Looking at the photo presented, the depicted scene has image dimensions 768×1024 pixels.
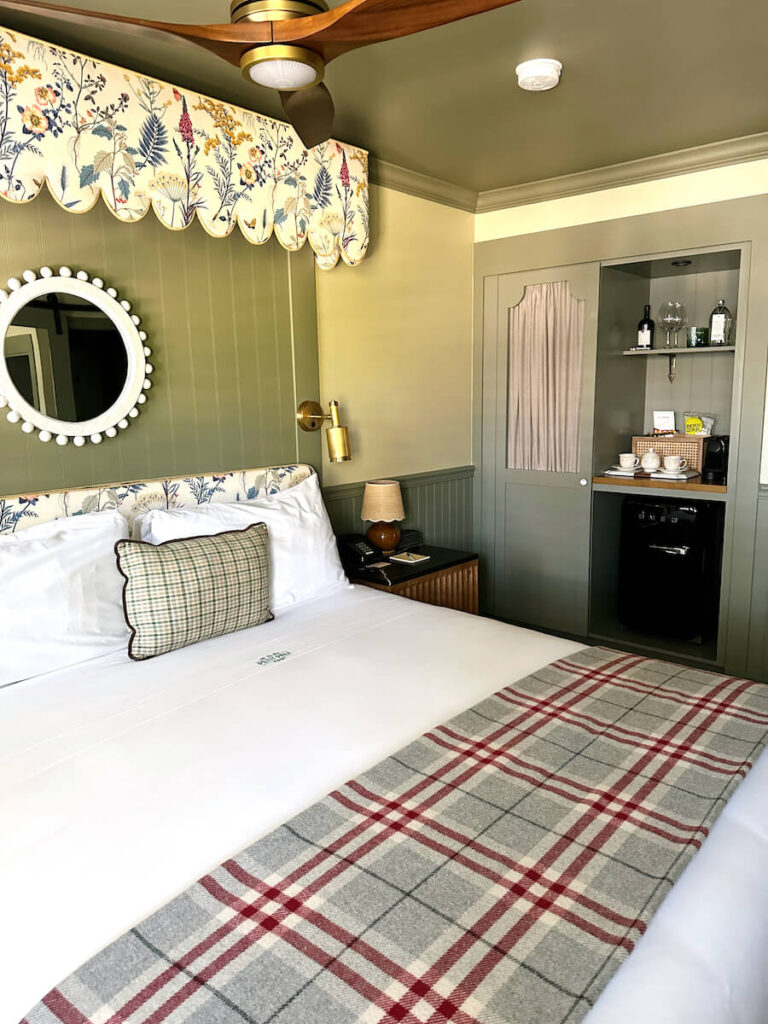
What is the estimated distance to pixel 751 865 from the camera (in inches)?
47.9

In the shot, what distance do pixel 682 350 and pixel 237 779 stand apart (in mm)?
3131

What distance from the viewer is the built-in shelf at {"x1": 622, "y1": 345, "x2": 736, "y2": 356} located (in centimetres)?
351

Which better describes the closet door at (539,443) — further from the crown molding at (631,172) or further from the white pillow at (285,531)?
the white pillow at (285,531)

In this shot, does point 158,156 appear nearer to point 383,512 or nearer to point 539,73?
point 539,73

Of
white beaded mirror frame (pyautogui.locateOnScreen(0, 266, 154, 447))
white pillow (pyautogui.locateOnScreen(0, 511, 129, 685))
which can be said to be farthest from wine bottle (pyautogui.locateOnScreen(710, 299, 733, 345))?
white pillow (pyautogui.locateOnScreen(0, 511, 129, 685))

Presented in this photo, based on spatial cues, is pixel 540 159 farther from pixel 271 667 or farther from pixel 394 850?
pixel 394 850

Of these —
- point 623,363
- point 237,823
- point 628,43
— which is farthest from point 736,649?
point 237,823

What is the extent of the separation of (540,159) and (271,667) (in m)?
2.69

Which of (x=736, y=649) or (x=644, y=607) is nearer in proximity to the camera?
(x=736, y=649)

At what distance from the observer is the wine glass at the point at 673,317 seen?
3826 millimetres

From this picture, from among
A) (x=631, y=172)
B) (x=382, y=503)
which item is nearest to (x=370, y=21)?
(x=382, y=503)

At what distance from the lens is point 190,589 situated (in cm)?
214

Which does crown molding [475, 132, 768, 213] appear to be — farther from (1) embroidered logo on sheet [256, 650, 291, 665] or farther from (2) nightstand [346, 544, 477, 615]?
(1) embroidered logo on sheet [256, 650, 291, 665]

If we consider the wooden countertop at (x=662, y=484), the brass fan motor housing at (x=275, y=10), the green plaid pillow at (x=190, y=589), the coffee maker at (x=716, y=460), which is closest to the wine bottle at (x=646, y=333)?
the coffee maker at (x=716, y=460)
